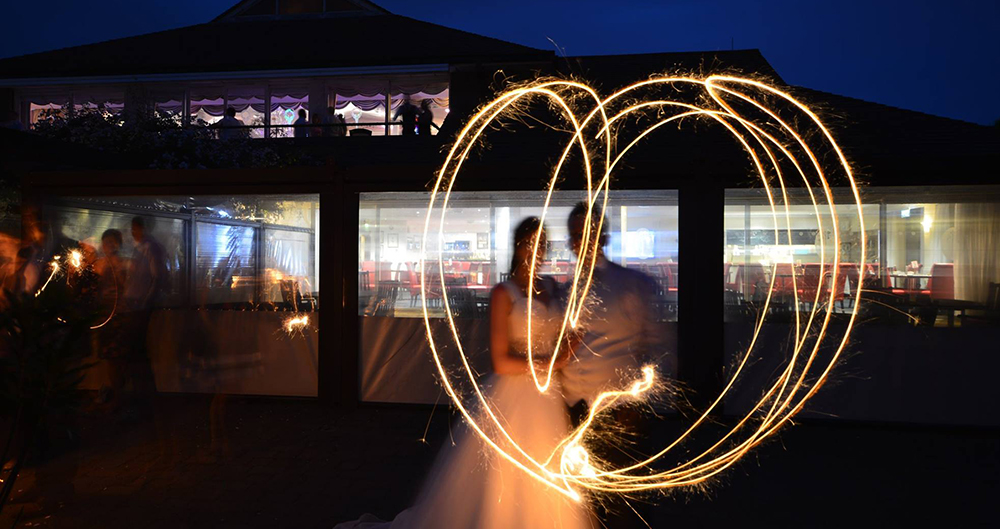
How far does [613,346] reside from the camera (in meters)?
4.02

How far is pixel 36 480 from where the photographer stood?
5.56m

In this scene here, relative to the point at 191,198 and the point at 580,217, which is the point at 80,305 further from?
the point at 580,217

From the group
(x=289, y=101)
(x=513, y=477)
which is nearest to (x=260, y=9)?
(x=289, y=101)

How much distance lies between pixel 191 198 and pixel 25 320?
16.4ft

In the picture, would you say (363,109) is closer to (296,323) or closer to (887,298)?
Result: (296,323)

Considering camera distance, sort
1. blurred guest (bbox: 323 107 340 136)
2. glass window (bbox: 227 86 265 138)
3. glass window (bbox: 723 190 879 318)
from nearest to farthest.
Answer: glass window (bbox: 723 190 879 318) < blurred guest (bbox: 323 107 340 136) < glass window (bbox: 227 86 265 138)

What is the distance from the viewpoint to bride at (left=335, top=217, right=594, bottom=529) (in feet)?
13.2

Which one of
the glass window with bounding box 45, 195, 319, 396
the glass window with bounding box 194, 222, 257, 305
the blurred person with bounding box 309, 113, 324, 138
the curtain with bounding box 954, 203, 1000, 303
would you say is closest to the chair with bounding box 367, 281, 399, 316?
the glass window with bounding box 45, 195, 319, 396

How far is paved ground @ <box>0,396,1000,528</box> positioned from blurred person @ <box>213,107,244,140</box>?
10685 mm

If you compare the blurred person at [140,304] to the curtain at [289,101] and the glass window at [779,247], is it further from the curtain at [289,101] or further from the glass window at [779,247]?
the curtain at [289,101]

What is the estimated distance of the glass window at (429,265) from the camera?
7.86 metres

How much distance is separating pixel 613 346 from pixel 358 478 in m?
2.62

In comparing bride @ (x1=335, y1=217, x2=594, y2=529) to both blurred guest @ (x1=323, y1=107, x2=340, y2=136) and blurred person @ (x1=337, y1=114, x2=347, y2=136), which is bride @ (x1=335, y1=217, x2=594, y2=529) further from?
blurred person @ (x1=337, y1=114, x2=347, y2=136)

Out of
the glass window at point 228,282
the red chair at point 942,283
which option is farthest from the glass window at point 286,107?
the red chair at point 942,283
